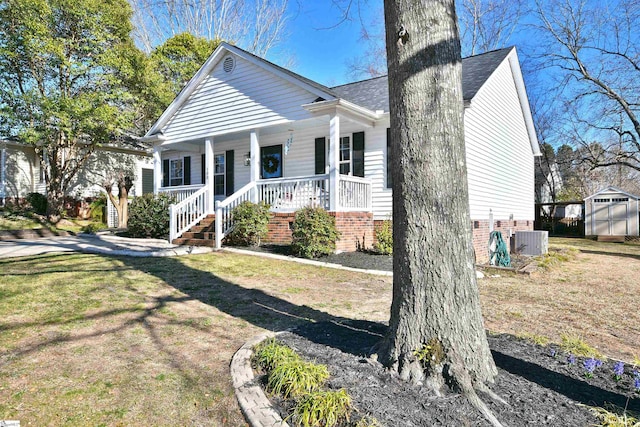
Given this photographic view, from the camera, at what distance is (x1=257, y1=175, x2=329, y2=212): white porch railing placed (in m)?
10.2

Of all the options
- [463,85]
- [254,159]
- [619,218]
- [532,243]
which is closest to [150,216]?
[254,159]

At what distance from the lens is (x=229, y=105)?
12.8 metres

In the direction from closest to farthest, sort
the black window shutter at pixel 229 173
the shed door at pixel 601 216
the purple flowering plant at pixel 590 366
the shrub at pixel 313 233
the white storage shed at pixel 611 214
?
the purple flowering plant at pixel 590 366 < the shrub at pixel 313 233 < the black window shutter at pixel 229 173 < the white storage shed at pixel 611 214 < the shed door at pixel 601 216

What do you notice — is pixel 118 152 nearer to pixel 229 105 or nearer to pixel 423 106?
pixel 229 105

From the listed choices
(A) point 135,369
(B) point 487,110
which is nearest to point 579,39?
(B) point 487,110

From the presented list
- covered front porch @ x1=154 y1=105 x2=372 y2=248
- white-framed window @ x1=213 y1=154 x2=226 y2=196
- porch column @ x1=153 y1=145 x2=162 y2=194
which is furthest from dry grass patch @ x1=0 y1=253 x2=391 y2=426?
white-framed window @ x1=213 y1=154 x2=226 y2=196

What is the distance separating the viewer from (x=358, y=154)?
38.1 feet

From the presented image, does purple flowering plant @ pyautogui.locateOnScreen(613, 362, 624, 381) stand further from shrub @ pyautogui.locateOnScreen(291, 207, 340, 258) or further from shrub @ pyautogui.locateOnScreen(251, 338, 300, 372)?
shrub @ pyautogui.locateOnScreen(291, 207, 340, 258)

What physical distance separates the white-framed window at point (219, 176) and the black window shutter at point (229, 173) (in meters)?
0.23

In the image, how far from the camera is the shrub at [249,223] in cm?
1006

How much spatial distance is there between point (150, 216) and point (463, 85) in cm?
1072

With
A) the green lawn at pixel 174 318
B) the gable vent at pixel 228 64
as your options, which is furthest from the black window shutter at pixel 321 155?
the green lawn at pixel 174 318

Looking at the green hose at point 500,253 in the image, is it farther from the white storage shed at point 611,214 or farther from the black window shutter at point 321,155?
the white storage shed at point 611,214

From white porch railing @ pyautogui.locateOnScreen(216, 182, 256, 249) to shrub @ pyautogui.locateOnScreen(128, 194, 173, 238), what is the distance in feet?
8.85
